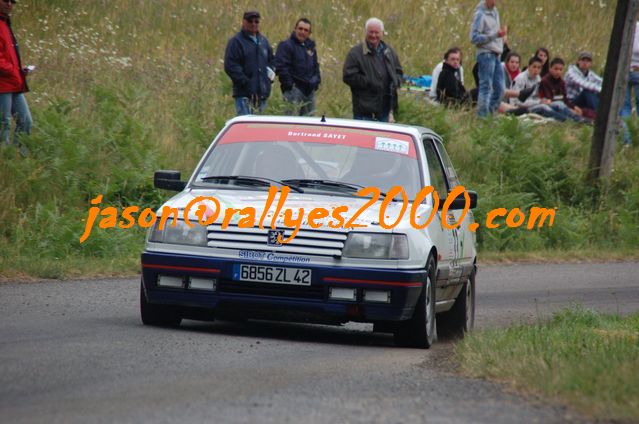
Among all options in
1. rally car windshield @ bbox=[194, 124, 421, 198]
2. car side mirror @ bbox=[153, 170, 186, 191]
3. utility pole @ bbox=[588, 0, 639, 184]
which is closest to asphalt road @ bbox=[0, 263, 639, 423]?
car side mirror @ bbox=[153, 170, 186, 191]

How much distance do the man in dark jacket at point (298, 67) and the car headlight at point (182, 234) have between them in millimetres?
9582

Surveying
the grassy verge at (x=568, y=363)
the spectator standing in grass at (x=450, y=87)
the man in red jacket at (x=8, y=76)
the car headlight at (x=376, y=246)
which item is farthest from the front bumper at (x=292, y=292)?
the spectator standing in grass at (x=450, y=87)

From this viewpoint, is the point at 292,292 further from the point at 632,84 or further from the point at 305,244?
the point at 632,84

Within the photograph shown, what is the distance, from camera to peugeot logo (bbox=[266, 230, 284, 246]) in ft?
29.3

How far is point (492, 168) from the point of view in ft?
70.4

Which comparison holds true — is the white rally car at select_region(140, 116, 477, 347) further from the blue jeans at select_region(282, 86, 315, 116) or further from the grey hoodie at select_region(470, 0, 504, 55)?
the grey hoodie at select_region(470, 0, 504, 55)

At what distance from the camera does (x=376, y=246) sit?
8.99 m

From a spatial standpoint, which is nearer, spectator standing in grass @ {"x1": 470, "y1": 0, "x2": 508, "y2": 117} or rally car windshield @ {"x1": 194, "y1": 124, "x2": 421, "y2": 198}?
rally car windshield @ {"x1": 194, "y1": 124, "x2": 421, "y2": 198}

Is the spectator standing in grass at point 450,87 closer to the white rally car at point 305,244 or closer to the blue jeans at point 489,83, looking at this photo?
the blue jeans at point 489,83

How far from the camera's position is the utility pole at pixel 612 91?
21453 millimetres

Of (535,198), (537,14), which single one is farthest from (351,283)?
(537,14)

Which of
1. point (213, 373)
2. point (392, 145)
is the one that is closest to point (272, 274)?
point (213, 373)

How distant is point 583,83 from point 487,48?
11.3 ft

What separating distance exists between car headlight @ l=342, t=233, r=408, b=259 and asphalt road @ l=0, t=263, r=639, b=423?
63 centimetres
